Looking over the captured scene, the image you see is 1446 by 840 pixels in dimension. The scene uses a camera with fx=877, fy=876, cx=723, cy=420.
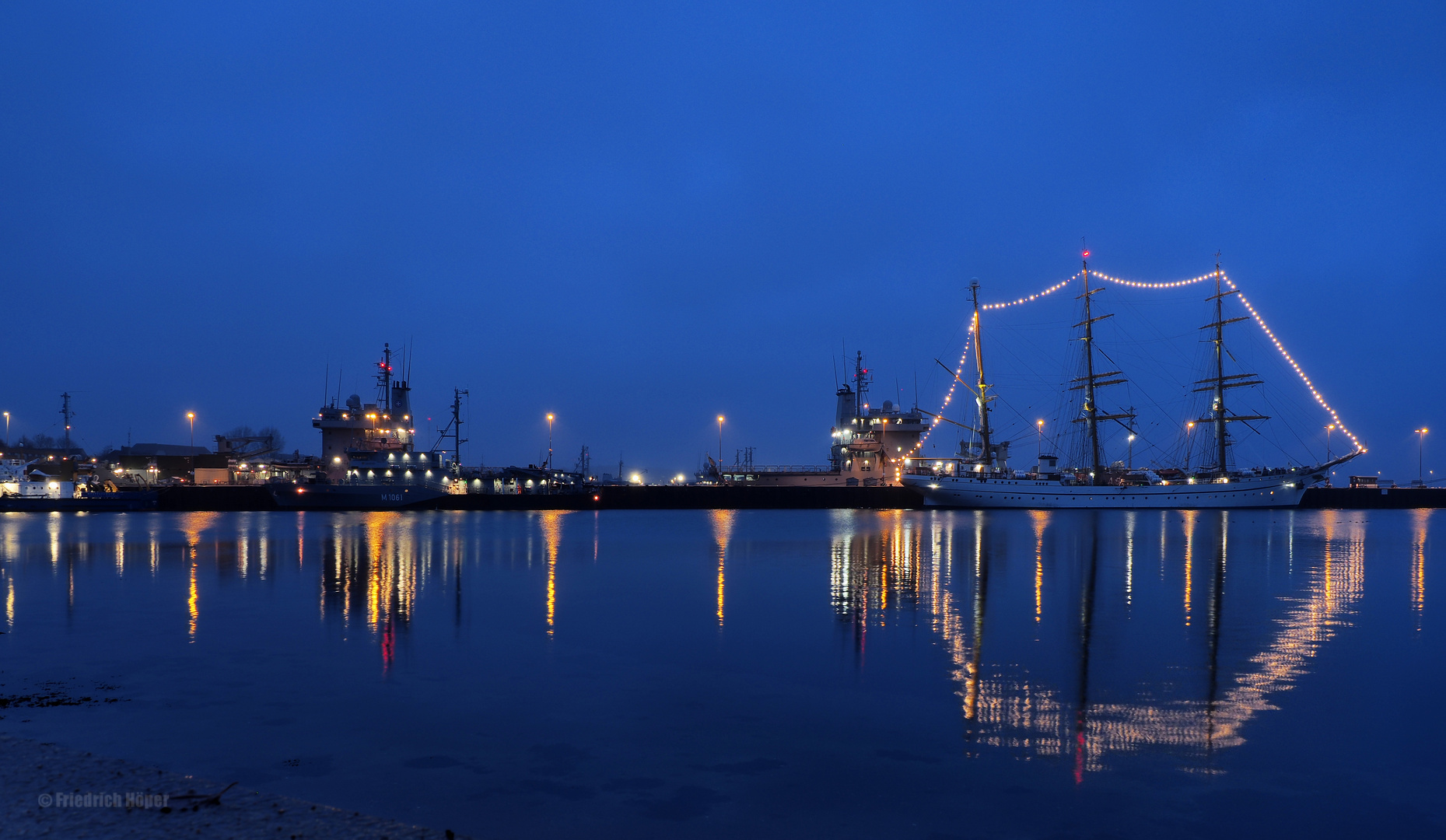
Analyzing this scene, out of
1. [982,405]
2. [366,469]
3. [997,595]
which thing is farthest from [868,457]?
[997,595]

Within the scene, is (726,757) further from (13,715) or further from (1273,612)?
(1273,612)

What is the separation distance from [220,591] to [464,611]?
7622 millimetres

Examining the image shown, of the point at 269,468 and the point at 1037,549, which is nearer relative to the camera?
the point at 1037,549

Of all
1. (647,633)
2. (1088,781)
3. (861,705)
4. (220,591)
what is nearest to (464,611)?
(647,633)

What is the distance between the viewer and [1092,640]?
15.5 metres

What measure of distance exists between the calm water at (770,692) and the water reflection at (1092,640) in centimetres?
8

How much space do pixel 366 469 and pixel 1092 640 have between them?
7520 cm

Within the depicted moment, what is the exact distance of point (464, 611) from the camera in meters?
18.6

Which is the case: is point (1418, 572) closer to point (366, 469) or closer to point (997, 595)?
point (997, 595)

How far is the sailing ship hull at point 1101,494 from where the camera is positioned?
8731cm

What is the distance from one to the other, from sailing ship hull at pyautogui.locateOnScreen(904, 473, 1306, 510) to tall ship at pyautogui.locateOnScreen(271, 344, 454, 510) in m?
46.7

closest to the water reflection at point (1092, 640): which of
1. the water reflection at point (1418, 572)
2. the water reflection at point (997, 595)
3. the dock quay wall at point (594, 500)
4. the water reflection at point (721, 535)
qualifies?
the water reflection at point (997, 595)

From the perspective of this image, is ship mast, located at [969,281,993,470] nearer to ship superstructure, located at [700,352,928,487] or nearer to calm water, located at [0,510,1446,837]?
ship superstructure, located at [700,352,928,487]

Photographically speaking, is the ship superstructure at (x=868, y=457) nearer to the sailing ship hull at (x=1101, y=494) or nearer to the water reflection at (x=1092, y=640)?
the sailing ship hull at (x=1101, y=494)
